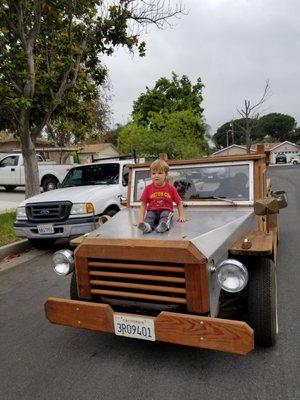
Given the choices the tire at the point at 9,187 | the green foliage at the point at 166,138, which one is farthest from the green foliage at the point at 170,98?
the tire at the point at 9,187

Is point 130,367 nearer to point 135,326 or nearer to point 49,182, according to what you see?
point 135,326

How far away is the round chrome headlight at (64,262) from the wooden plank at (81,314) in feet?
0.97

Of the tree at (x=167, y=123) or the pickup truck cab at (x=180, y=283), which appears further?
the tree at (x=167, y=123)

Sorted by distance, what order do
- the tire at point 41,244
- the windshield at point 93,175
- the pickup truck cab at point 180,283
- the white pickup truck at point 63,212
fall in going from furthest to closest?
the windshield at point 93,175 < the tire at point 41,244 < the white pickup truck at point 63,212 < the pickup truck cab at point 180,283

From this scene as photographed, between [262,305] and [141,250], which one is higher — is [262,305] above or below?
below

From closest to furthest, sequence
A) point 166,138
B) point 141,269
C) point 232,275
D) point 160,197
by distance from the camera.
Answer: point 232,275, point 141,269, point 160,197, point 166,138

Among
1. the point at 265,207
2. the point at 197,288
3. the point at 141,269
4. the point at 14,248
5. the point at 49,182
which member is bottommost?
the point at 14,248

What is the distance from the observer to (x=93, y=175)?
910cm

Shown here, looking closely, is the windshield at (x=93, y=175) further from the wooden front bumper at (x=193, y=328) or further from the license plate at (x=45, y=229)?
the wooden front bumper at (x=193, y=328)

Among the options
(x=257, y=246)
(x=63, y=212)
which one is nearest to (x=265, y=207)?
(x=257, y=246)

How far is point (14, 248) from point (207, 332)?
5892 mm

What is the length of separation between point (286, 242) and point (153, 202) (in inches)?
167

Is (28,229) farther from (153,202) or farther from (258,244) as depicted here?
(258,244)

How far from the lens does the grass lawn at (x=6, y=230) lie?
817 centimetres
